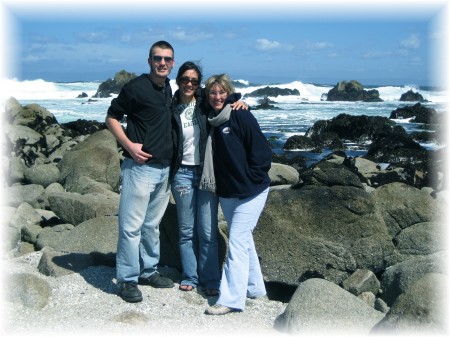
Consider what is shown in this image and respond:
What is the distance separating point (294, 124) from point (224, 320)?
86.2 ft

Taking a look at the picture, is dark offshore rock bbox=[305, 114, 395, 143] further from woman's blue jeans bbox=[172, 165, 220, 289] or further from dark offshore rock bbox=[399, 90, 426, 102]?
dark offshore rock bbox=[399, 90, 426, 102]

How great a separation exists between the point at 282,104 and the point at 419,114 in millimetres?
17593

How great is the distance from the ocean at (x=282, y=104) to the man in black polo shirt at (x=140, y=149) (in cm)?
1473

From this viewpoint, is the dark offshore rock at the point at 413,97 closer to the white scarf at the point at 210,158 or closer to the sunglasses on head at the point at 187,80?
the sunglasses on head at the point at 187,80

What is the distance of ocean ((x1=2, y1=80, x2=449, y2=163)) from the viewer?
28531 mm

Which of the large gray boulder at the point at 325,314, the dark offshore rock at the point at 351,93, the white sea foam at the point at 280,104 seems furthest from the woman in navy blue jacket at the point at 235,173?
the dark offshore rock at the point at 351,93

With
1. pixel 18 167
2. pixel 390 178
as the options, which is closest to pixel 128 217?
pixel 18 167

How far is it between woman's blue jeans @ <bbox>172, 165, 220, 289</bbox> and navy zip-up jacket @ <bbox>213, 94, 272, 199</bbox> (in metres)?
0.33

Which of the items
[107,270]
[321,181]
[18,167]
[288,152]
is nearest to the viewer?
[107,270]

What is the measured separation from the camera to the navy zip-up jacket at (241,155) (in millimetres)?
5484

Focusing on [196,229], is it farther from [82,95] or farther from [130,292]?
[82,95]

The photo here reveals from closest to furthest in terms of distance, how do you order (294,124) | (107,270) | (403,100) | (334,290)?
(334,290) < (107,270) < (294,124) < (403,100)

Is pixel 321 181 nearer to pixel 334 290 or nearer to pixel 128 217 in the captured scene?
pixel 334 290

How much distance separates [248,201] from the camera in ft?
Answer: 18.4
